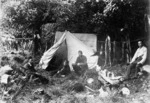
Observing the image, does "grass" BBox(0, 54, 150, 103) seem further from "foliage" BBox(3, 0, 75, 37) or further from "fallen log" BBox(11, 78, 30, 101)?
"foliage" BBox(3, 0, 75, 37)

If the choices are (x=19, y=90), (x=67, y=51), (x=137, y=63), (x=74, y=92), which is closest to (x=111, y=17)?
(x=67, y=51)

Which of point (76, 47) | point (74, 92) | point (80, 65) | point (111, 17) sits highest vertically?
point (111, 17)

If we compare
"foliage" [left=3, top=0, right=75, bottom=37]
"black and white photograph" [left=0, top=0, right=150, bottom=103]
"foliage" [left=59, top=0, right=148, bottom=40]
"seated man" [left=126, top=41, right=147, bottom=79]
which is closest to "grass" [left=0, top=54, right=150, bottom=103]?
"black and white photograph" [left=0, top=0, right=150, bottom=103]

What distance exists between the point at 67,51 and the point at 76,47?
0.43 metres

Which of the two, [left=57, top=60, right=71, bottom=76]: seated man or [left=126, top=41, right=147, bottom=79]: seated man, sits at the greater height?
[left=126, top=41, right=147, bottom=79]: seated man

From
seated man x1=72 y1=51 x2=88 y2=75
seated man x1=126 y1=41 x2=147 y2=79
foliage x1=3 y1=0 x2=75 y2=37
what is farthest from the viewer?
foliage x1=3 y1=0 x2=75 y2=37

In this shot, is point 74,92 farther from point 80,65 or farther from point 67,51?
point 67,51

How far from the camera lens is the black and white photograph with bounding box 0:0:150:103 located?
687 cm

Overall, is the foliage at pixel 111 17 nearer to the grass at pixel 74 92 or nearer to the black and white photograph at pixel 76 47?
the black and white photograph at pixel 76 47

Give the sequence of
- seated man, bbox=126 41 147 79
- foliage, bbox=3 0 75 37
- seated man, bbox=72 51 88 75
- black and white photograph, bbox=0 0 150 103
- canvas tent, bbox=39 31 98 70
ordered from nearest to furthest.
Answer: black and white photograph, bbox=0 0 150 103 < seated man, bbox=126 41 147 79 < seated man, bbox=72 51 88 75 < canvas tent, bbox=39 31 98 70 < foliage, bbox=3 0 75 37

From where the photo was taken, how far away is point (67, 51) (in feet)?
31.8

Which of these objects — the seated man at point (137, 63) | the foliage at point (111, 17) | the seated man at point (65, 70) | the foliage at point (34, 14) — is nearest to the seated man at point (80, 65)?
the seated man at point (65, 70)

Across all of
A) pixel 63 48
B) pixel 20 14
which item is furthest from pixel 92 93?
pixel 20 14

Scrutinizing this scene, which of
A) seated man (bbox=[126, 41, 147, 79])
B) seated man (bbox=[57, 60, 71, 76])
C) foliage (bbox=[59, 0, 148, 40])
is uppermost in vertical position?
foliage (bbox=[59, 0, 148, 40])
